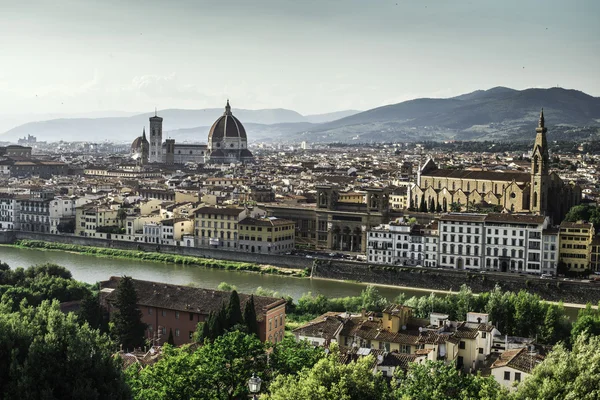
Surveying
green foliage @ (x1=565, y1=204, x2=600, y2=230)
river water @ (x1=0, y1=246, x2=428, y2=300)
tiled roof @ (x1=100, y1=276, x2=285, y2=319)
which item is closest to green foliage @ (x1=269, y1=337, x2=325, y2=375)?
tiled roof @ (x1=100, y1=276, x2=285, y2=319)

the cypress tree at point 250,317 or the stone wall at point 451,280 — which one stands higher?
the cypress tree at point 250,317

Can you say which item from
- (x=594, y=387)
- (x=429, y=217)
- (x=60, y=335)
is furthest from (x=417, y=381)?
(x=429, y=217)

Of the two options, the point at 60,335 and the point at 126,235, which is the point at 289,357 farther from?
the point at 126,235

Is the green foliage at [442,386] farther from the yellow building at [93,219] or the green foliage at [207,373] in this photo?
the yellow building at [93,219]

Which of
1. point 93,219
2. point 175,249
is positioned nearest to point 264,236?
point 175,249

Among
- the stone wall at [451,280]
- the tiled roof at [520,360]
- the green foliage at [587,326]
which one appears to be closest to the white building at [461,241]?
the stone wall at [451,280]
